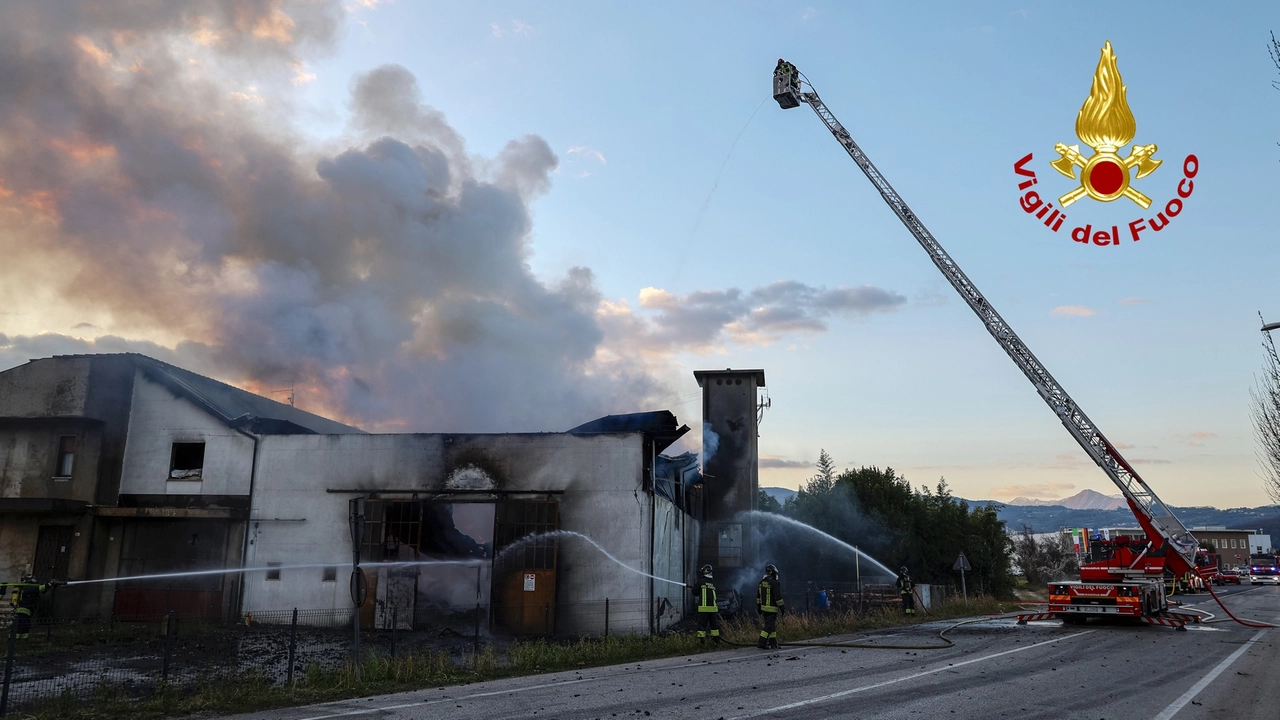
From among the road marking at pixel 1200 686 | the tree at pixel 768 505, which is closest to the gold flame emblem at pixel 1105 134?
the road marking at pixel 1200 686

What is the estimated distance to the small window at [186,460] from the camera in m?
24.9

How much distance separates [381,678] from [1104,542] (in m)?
22.4

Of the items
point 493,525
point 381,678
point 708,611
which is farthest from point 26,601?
point 708,611

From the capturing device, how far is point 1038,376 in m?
29.5

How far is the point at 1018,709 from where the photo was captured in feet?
31.0

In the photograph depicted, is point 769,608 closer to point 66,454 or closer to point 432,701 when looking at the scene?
point 432,701

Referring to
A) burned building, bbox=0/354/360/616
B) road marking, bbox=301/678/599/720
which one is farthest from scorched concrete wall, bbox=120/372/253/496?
road marking, bbox=301/678/599/720

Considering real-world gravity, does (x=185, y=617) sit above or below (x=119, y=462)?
below

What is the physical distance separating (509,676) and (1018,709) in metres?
8.11

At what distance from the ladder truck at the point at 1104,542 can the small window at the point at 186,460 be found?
24.4m

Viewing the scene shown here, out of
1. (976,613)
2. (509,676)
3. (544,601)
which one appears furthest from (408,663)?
(976,613)

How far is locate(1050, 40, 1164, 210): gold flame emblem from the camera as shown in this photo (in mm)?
15430

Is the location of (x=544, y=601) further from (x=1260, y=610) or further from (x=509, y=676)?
(x=1260, y=610)

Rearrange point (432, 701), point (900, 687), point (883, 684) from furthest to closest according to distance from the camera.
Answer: point (883, 684) → point (432, 701) → point (900, 687)
